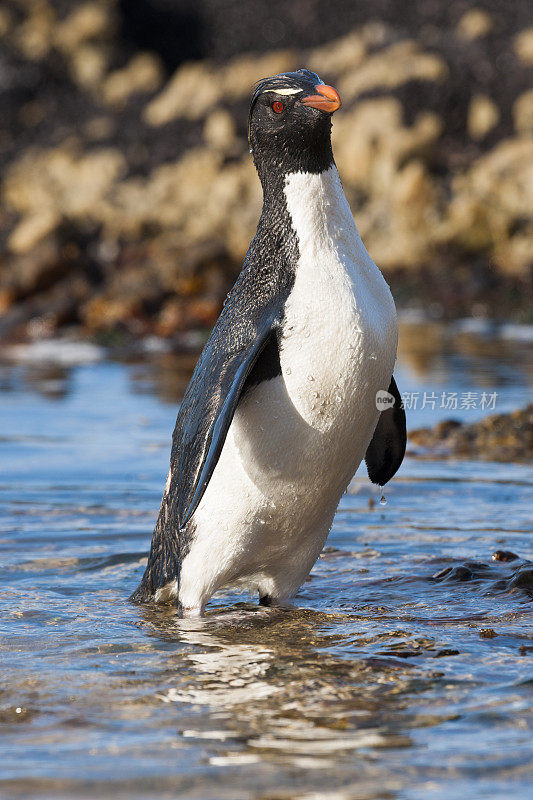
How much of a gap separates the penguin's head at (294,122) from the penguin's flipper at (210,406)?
1.91 feet

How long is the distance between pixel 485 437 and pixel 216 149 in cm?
2231

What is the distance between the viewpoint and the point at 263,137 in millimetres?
4105

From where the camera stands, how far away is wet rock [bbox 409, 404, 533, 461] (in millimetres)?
7605

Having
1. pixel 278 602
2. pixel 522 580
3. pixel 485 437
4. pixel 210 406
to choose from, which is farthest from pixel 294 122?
pixel 485 437

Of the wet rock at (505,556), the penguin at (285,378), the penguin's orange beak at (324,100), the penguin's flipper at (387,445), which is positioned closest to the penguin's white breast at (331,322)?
the penguin at (285,378)

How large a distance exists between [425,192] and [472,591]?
2067 cm

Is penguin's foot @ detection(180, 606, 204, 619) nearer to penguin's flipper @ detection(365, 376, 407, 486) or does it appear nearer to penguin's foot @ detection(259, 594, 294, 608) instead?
penguin's foot @ detection(259, 594, 294, 608)

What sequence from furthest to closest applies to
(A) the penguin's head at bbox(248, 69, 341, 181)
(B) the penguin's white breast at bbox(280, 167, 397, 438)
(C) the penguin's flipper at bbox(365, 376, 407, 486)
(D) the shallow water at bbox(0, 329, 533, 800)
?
(C) the penguin's flipper at bbox(365, 376, 407, 486), (A) the penguin's head at bbox(248, 69, 341, 181), (B) the penguin's white breast at bbox(280, 167, 397, 438), (D) the shallow water at bbox(0, 329, 533, 800)

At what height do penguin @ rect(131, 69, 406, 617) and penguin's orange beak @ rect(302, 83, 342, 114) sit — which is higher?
penguin's orange beak @ rect(302, 83, 342, 114)

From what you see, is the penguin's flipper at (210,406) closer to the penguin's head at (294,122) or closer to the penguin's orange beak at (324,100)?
the penguin's head at (294,122)

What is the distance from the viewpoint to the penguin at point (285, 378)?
3820 mm

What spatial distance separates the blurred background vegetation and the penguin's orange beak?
47.4 ft

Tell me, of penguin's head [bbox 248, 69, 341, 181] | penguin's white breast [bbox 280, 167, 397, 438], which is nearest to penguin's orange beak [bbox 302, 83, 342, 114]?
penguin's head [bbox 248, 69, 341, 181]

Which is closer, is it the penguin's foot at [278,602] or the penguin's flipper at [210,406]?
the penguin's flipper at [210,406]
